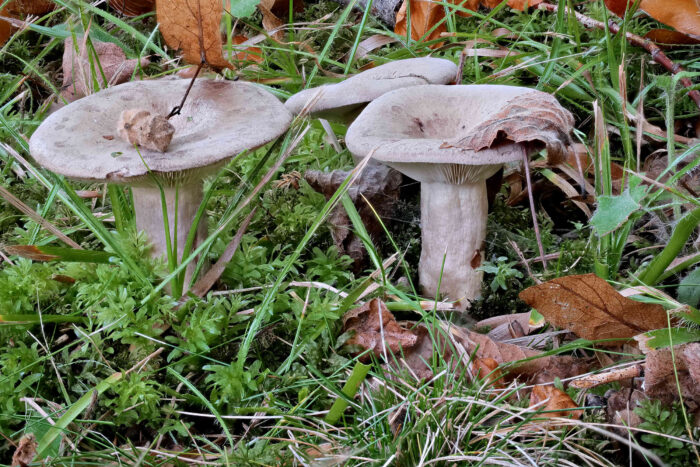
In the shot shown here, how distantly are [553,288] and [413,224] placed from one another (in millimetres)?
870

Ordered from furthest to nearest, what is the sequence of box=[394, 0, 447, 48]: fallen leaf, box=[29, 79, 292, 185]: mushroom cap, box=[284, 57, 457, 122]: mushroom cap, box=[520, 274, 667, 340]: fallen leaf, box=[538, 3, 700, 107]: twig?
box=[394, 0, 447, 48]: fallen leaf
box=[538, 3, 700, 107]: twig
box=[284, 57, 457, 122]: mushroom cap
box=[29, 79, 292, 185]: mushroom cap
box=[520, 274, 667, 340]: fallen leaf

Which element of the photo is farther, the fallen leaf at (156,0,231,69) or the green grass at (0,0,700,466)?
the fallen leaf at (156,0,231,69)

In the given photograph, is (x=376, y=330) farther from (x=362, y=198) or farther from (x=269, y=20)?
(x=269, y=20)

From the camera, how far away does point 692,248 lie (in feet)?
6.52

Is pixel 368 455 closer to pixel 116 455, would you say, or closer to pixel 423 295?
pixel 116 455

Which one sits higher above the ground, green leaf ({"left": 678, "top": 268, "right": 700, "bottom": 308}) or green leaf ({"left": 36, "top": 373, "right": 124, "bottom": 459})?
green leaf ({"left": 678, "top": 268, "right": 700, "bottom": 308})

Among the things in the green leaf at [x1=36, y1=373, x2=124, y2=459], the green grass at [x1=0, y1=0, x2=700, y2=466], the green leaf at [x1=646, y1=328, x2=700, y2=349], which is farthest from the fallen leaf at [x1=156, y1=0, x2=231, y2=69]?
the green leaf at [x1=646, y1=328, x2=700, y2=349]

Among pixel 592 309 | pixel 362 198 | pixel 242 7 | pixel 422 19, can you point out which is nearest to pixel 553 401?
pixel 592 309

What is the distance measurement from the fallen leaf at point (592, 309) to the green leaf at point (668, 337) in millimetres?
89

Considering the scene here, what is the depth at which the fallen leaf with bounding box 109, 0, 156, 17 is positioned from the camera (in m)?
3.47

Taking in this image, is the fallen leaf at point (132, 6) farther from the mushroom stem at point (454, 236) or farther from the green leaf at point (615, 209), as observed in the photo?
the green leaf at point (615, 209)

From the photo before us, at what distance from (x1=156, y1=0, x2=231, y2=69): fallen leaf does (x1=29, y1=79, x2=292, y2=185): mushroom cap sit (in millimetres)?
152

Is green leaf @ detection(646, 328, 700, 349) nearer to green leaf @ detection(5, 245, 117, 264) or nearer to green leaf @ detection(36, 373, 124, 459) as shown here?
green leaf @ detection(36, 373, 124, 459)

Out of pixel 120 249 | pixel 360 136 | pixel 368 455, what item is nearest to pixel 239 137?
pixel 360 136
